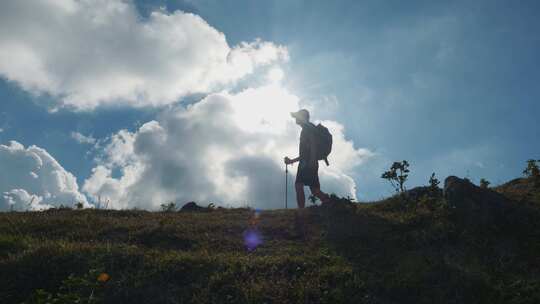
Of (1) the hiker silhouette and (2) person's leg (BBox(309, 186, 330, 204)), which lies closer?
(2) person's leg (BBox(309, 186, 330, 204))

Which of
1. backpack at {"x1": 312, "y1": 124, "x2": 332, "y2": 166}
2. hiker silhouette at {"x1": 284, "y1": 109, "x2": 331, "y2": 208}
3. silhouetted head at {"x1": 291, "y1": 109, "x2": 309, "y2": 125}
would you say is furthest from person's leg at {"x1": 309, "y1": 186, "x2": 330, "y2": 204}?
silhouetted head at {"x1": 291, "y1": 109, "x2": 309, "y2": 125}

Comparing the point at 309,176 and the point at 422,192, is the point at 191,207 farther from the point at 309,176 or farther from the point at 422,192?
the point at 422,192

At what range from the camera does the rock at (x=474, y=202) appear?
8.98 metres

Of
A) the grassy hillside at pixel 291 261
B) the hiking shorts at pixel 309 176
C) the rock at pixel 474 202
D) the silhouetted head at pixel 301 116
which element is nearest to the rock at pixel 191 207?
the hiking shorts at pixel 309 176

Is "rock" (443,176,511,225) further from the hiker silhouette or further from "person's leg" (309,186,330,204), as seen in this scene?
the hiker silhouette

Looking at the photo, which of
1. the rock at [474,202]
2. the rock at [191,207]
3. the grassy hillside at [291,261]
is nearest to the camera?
the grassy hillside at [291,261]

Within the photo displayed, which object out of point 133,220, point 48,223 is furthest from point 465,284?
point 48,223

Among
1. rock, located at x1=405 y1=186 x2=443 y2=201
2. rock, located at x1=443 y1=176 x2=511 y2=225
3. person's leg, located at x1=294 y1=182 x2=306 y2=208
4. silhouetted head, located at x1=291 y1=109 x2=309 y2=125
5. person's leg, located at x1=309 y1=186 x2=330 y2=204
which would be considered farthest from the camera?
silhouetted head, located at x1=291 y1=109 x2=309 y2=125

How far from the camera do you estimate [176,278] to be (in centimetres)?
733

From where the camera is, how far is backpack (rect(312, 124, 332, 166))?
12.7 metres

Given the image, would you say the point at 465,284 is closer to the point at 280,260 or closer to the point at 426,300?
the point at 426,300

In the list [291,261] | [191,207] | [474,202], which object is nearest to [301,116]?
[191,207]

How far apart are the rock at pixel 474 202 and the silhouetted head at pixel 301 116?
14.4 ft

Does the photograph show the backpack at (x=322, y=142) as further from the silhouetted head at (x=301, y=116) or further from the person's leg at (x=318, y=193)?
the person's leg at (x=318, y=193)
